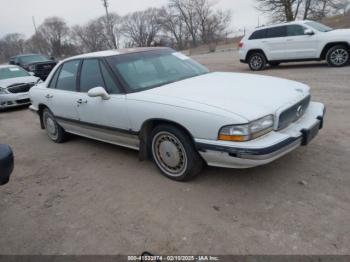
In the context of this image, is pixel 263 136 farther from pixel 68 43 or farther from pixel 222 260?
pixel 68 43

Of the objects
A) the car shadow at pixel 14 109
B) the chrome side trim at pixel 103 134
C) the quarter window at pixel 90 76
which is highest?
the quarter window at pixel 90 76

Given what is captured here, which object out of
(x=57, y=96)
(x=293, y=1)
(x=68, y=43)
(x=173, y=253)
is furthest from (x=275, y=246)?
(x=68, y=43)

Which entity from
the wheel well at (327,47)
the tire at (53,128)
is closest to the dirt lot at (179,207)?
the tire at (53,128)

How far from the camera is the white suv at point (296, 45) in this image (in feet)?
33.5

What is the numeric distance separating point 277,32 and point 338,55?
2.23 metres

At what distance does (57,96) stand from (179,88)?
2383 mm

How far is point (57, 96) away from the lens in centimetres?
514

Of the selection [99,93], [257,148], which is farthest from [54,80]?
[257,148]

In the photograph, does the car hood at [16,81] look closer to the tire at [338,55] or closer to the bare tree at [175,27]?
the tire at [338,55]

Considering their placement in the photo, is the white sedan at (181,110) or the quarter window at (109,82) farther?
the quarter window at (109,82)

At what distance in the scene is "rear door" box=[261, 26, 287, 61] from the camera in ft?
36.8

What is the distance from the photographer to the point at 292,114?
11.3 ft

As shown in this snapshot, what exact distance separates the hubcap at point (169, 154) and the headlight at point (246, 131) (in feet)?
2.01

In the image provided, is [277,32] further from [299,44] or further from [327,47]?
[327,47]
